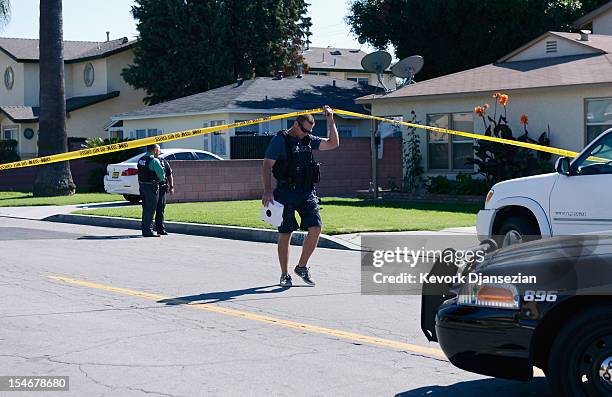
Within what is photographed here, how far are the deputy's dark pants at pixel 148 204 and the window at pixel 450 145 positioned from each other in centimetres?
959

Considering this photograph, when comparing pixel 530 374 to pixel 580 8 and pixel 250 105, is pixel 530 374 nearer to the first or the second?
pixel 250 105

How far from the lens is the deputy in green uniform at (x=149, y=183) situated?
714 inches

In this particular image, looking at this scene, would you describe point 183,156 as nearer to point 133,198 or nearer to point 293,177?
point 133,198

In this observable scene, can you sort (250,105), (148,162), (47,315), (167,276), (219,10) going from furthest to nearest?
(219,10)
(250,105)
(148,162)
(167,276)
(47,315)

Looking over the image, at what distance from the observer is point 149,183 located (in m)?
18.3

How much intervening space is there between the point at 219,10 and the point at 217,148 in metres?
11.7

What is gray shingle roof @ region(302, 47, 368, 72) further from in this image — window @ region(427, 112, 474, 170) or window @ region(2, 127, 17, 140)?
window @ region(427, 112, 474, 170)

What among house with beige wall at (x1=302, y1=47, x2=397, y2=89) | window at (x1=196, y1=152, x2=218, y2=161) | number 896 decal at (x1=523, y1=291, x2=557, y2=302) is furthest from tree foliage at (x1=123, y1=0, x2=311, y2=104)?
number 896 decal at (x1=523, y1=291, x2=557, y2=302)

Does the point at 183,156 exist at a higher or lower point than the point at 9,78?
lower

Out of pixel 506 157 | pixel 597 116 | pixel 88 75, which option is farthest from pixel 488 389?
pixel 88 75

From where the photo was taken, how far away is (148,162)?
18172mm

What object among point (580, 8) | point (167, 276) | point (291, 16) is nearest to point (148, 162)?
point (167, 276)

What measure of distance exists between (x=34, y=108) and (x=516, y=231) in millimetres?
42286

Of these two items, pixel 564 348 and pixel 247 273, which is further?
pixel 247 273
